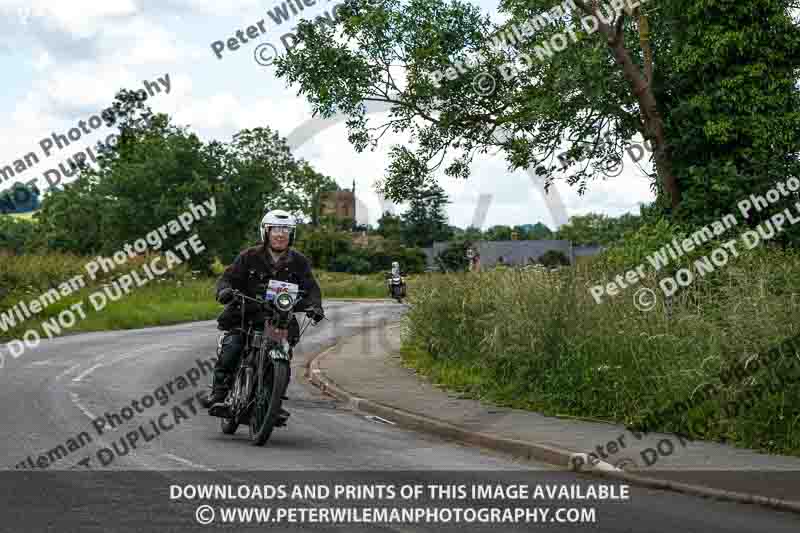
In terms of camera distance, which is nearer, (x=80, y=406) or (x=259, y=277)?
(x=259, y=277)

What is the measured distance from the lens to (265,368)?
10.1 meters

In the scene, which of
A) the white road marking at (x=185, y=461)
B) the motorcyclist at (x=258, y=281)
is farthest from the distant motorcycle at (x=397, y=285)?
the white road marking at (x=185, y=461)

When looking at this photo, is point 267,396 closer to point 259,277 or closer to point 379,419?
point 259,277

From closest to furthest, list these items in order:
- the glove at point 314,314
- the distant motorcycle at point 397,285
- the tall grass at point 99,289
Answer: the glove at point 314,314 → the tall grass at point 99,289 → the distant motorcycle at point 397,285

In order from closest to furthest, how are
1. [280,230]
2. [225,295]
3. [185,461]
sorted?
[185,461], [225,295], [280,230]

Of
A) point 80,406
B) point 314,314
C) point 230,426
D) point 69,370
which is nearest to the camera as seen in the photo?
point 314,314

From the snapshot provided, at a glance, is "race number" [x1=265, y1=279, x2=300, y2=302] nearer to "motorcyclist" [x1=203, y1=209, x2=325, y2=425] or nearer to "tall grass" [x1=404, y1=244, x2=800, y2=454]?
"motorcyclist" [x1=203, y1=209, x2=325, y2=425]

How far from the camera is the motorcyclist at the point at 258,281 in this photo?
10.5m

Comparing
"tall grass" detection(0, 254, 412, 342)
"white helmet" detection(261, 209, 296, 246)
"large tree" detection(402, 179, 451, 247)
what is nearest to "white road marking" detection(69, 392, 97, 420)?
"white helmet" detection(261, 209, 296, 246)

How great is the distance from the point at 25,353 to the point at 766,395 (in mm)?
16224

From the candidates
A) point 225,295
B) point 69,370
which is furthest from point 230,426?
point 69,370

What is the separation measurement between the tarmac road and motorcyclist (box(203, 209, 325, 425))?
748 mm

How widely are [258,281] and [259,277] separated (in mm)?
43

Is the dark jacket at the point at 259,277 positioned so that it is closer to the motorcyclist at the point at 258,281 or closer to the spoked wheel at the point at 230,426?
the motorcyclist at the point at 258,281
